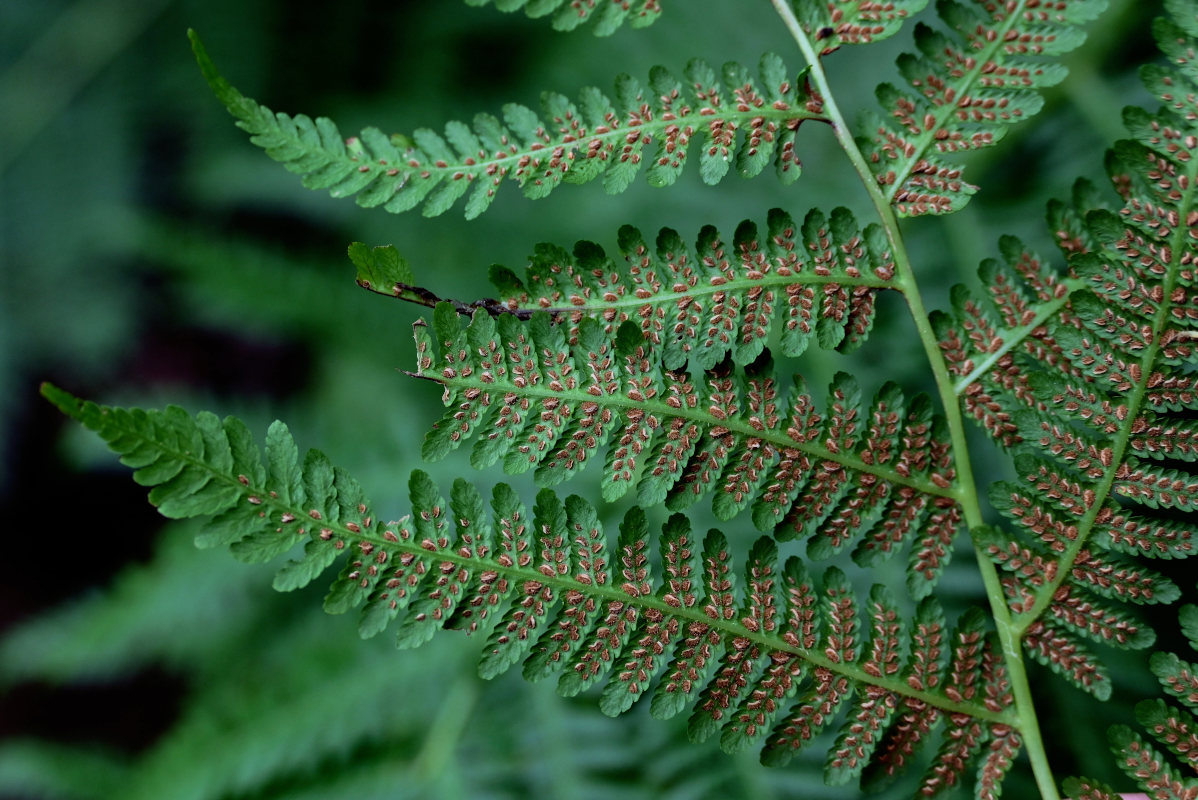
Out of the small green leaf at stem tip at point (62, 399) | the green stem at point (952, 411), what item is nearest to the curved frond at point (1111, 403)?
the green stem at point (952, 411)

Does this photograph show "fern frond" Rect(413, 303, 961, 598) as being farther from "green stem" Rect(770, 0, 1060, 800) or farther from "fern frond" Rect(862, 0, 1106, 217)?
"fern frond" Rect(862, 0, 1106, 217)

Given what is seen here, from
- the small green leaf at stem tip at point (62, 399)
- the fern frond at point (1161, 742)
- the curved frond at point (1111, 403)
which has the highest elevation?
the small green leaf at stem tip at point (62, 399)

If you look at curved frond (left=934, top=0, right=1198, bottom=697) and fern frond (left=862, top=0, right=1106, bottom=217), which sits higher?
fern frond (left=862, top=0, right=1106, bottom=217)

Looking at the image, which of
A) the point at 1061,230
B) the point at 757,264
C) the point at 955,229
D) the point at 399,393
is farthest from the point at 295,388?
the point at 1061,230

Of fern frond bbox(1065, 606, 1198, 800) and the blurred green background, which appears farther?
the blurred green background

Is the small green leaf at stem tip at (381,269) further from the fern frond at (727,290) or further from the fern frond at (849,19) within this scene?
the fern frond at (849,19)

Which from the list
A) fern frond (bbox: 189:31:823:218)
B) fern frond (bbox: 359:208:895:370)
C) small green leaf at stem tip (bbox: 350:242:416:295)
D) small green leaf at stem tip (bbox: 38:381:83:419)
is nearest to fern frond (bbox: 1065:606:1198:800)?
fern frond (bbox: 359:208:895:370)

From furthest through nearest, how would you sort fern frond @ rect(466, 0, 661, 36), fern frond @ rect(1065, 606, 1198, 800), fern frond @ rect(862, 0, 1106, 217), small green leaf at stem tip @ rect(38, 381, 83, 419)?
fern frond @ rect(466, 0, 661, 36), fern frond @ rect(862, 0, 1106, 217), fern frond @ rect(1065, 606, 1198, 800), small green leaf at stem tip @ rect(38, 381, 83, 419)
